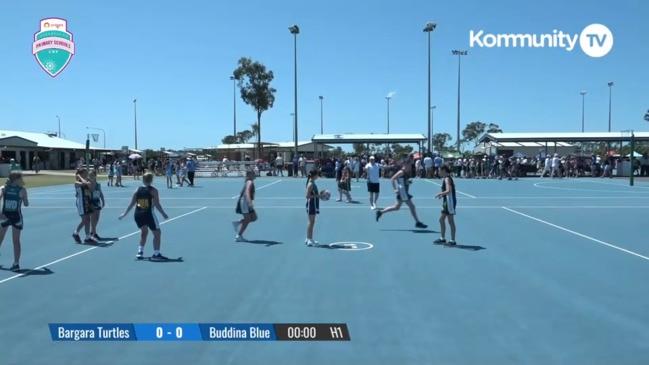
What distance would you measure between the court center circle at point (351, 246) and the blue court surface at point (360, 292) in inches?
2.4

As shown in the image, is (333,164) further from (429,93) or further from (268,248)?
(268,248)

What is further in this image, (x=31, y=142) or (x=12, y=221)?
(x=31, y=142)

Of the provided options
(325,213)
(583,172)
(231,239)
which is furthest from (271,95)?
(231,239)

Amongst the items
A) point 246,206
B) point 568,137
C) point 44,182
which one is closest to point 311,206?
point 246,206

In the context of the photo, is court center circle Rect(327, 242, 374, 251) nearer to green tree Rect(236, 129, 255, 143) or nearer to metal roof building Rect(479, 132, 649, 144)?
metal roof building Rect(479, 132, 649, 144)

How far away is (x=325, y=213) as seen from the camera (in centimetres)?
1770

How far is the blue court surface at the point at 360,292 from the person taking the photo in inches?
218

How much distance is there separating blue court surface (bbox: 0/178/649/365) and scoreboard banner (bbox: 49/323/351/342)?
156mm

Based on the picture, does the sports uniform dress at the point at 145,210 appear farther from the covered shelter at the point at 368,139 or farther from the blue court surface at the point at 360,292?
the covered shelter at the point at 368,139

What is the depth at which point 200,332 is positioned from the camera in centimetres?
604

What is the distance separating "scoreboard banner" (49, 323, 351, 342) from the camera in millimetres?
5910

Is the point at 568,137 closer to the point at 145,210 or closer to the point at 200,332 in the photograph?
the point at 145,210

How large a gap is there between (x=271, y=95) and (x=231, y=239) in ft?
141

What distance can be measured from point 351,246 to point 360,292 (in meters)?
3.74
